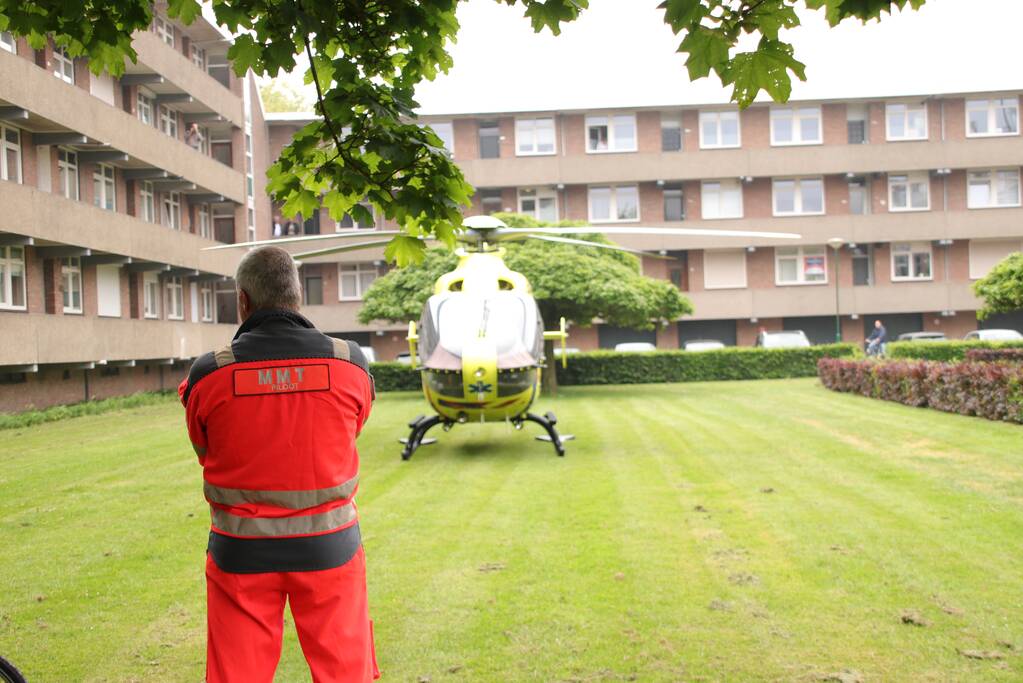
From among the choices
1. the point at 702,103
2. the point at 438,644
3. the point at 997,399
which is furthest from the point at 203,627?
the point at 702,103

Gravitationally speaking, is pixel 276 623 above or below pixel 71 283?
below

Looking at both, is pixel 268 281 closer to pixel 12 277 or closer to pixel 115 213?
pixel 12 277

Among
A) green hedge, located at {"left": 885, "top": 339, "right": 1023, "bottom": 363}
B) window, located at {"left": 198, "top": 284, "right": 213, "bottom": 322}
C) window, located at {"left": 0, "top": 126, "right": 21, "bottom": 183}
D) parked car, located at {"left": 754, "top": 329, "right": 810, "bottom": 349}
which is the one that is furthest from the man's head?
parked car, located at {"left": 754, "top": 329, "right": 810, "bottom": 349}

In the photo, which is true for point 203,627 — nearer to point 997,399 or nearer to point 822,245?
point 997,399

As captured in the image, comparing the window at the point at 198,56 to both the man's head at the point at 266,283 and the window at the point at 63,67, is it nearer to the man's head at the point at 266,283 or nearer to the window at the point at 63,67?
the window at the point at 63,67

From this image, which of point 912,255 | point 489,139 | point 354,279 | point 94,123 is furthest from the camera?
point 354,279

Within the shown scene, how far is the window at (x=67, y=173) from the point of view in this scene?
85.8 ft

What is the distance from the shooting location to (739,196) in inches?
1858

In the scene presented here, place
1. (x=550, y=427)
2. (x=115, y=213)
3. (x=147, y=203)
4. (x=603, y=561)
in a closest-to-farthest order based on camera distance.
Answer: (x=603, y=561) → (x=550, y=427) → (x=115, y=213) → (x=147, y=203)

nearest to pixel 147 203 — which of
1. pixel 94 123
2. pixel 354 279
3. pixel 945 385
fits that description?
pixel 94 123

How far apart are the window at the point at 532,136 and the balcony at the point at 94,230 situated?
17.4 meters

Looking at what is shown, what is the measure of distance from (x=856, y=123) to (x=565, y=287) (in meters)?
24.2

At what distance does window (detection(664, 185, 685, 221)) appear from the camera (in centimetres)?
4734

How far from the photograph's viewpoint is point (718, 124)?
155 feet
